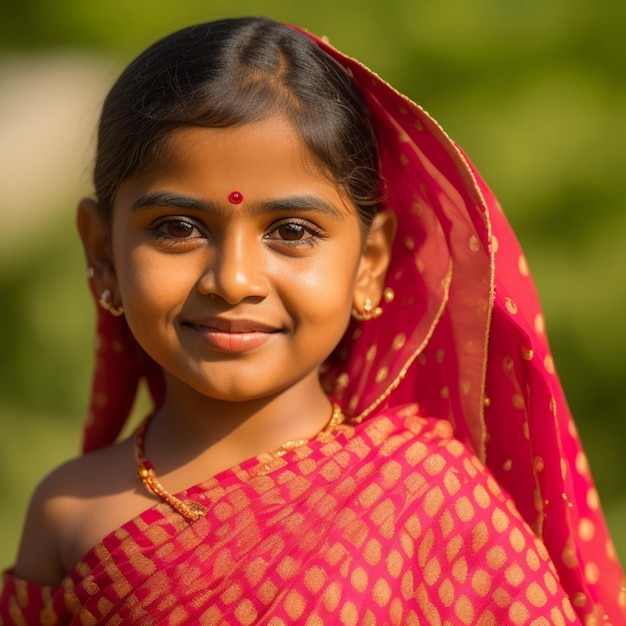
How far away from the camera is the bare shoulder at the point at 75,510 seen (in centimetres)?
195

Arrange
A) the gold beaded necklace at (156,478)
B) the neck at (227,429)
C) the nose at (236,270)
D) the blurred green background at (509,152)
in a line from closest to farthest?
the nose at (236,270), the gold beaded necklace at (156,478), the neck at (227,429), the blurred green background at (509,152)

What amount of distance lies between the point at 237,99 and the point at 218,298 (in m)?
0.32

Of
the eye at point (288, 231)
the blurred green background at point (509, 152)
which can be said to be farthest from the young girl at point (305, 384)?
the blurred green background at point (509, 152)

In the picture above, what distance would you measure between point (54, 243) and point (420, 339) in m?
2.34

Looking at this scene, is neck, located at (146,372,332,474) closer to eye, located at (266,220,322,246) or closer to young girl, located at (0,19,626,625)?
young girl, located at (0,19,626,625)

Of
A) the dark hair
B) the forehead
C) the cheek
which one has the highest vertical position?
the dark hair

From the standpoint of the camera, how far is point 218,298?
1.80 meters

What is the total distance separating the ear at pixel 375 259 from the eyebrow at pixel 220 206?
21 cm

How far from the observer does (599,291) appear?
11.9 ft

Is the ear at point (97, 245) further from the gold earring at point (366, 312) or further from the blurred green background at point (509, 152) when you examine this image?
the blurred green background at point (509, 152)

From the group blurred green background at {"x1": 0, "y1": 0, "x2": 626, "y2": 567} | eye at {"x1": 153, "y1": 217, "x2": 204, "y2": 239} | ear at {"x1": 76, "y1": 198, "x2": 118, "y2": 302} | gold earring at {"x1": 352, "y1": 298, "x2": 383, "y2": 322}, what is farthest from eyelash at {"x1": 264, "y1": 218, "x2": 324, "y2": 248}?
blurred green background at {"x1": 0, "y1": 0, "x2": 626, "y2": 567}

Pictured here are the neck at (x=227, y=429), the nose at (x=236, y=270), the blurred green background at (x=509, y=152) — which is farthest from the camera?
the blurred green background at (x=509, y=152)

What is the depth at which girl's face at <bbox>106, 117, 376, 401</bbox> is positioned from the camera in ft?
5.85

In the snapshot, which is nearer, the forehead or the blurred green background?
the forehead
